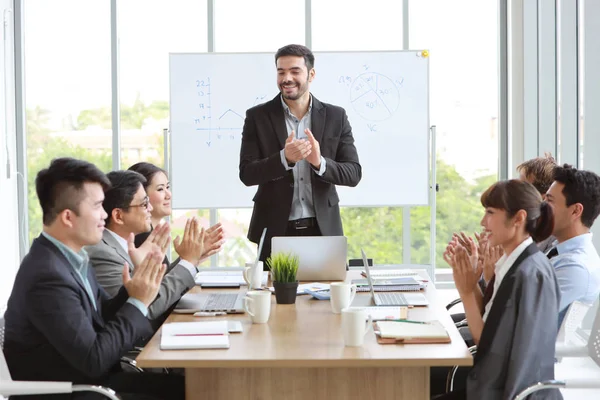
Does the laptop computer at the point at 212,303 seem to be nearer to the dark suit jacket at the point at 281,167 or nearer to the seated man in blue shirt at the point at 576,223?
the dark suit jacket at the point at 281,167

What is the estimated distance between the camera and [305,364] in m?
2.18

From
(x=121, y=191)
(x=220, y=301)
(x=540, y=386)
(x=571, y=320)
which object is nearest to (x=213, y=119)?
(x=121, y=191)

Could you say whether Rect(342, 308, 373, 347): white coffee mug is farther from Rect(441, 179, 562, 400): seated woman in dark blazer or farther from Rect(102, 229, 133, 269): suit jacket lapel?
Rect(102, 229, 133, 269): suit jacket lapel

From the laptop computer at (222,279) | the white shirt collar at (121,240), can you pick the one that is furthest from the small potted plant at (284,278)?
the white shirt collar at (121,240)

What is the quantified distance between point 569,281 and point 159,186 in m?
1.83

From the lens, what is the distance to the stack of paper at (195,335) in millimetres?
2316

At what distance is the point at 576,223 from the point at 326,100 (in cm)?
323

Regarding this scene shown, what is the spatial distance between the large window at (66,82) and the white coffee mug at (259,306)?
178 inches

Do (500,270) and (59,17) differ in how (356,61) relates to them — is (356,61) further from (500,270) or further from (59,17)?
(500,270)

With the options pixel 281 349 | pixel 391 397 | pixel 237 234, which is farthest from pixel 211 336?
pixel 237 234

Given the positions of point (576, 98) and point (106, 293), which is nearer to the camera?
point (106, 293)

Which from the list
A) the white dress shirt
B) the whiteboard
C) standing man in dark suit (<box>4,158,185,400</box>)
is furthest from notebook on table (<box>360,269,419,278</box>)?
the whiteboard

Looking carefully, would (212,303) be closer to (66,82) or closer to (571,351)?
(571,351)

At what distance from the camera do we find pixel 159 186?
3715 mm
